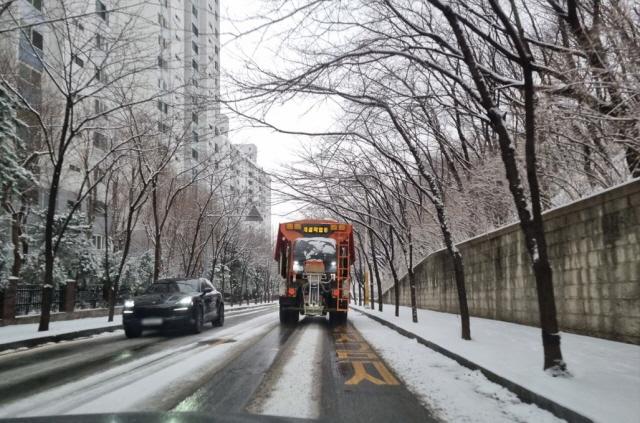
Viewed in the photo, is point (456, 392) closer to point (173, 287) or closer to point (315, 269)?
point (173, 287)

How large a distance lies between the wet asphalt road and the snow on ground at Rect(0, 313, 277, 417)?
0.21 metres

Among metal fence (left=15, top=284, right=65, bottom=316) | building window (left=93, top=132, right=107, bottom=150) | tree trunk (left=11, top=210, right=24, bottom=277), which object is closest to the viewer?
metal fence (left=15, top=284, right=65, bottom=316)

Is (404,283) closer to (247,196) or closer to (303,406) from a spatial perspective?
(247,196)

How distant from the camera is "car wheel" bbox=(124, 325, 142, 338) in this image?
12.6 m

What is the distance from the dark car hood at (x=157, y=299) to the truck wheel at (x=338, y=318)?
6.24 metres

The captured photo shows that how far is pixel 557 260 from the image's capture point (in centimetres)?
1065

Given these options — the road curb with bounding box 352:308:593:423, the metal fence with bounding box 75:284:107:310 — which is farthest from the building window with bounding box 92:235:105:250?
the road curb with bounding box 352:308:593:423

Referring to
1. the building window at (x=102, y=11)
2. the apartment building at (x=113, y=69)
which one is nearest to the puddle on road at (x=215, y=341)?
the apartment building at (x=113, y=69)

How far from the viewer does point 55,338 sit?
12141 mm

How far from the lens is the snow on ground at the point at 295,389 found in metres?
4.91

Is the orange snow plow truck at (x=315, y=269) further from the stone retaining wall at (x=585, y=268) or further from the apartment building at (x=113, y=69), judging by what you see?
the stone retaining wall at (x=585, y=268)

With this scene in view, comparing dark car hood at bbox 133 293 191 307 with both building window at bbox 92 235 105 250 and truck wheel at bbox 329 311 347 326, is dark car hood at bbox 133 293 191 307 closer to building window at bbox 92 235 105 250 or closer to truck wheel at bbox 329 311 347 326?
truck wheel at bbox 329 311 347 326

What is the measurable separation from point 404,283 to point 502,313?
1986cm

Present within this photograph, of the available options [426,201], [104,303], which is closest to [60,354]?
[104,303]
